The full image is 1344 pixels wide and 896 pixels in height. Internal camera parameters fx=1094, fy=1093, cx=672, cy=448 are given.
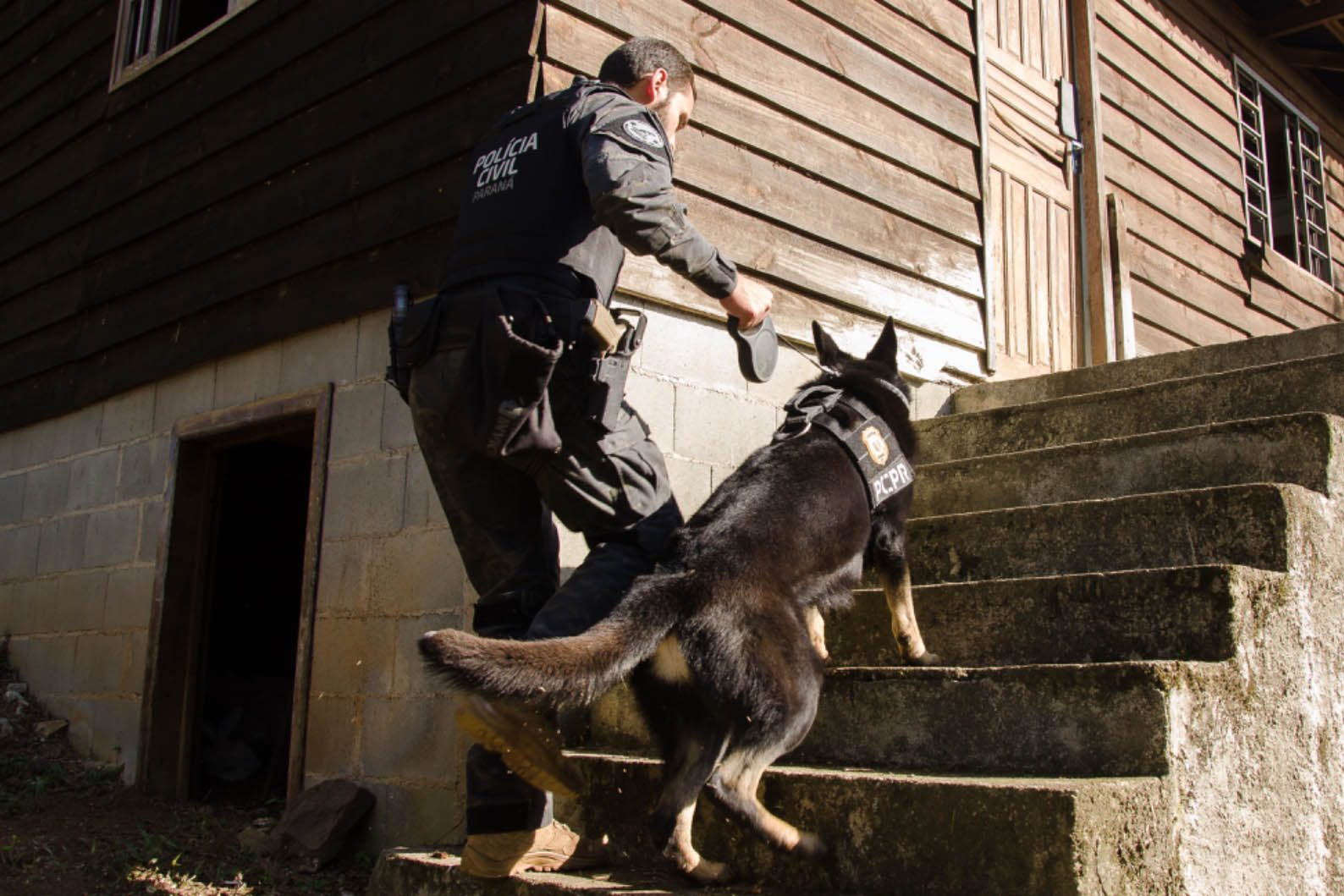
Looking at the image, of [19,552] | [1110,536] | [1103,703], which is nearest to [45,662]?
[19,552]

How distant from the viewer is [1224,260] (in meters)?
7.84

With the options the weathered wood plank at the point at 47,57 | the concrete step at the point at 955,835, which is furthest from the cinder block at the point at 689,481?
the weathered wood plank at the point at 47,57

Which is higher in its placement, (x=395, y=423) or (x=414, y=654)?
(x=395, y=423)

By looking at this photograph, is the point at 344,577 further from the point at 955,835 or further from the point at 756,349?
the point at 955,835

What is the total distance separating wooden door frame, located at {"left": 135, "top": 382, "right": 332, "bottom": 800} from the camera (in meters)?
4.36

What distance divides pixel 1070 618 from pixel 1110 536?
0.45 m

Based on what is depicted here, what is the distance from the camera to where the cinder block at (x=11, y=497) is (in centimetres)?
609

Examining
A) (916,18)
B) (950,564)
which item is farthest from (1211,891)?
(916,18)

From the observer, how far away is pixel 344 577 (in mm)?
4164

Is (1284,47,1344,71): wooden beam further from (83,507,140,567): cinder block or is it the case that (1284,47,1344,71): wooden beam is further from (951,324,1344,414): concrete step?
(83,507,140,567): cinder block

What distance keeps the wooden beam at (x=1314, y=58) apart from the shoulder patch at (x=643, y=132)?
8.54 meters

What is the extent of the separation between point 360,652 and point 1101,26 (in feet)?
20.3

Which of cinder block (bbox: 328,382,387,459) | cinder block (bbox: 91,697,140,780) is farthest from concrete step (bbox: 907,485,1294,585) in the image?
cinder block (bbox: 91,697,140,780)

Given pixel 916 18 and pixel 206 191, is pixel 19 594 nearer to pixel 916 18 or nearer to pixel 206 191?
pixel 206 191
